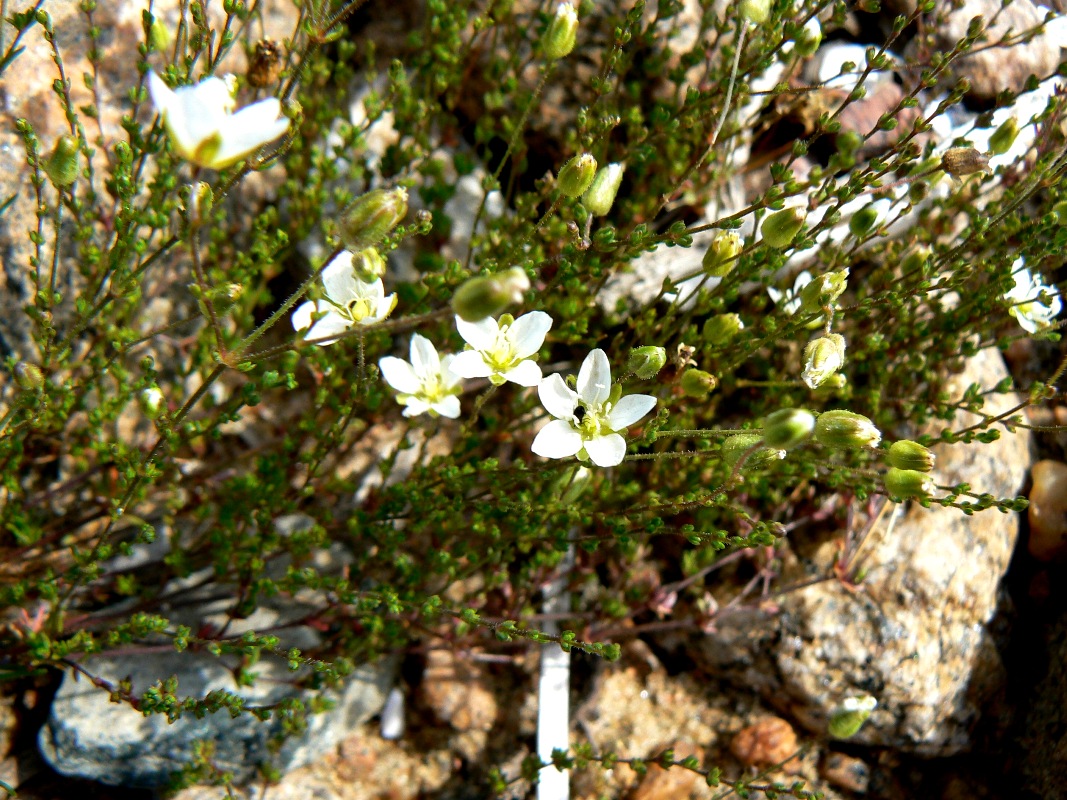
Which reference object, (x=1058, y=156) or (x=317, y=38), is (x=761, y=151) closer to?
(x=1058, y=156)

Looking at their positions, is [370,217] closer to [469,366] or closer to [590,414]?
[469,366]

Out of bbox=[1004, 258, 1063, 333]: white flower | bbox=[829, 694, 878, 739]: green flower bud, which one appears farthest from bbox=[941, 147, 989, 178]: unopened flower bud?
bbox=[829, 694, 878, 739]: green flower bud

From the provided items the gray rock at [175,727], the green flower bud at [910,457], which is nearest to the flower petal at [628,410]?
the green flower bud at [910,457]

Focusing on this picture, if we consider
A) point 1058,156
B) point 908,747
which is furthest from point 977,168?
point 908,747

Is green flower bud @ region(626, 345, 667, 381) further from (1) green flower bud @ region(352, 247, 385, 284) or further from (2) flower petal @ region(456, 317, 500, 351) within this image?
(1) green flower bud @ region(352, 247, 385, 284)

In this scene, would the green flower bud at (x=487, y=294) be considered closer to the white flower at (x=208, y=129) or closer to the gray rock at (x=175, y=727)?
the white flower at (x=208, y=129)

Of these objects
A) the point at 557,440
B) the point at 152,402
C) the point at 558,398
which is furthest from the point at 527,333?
the point at 152,402
